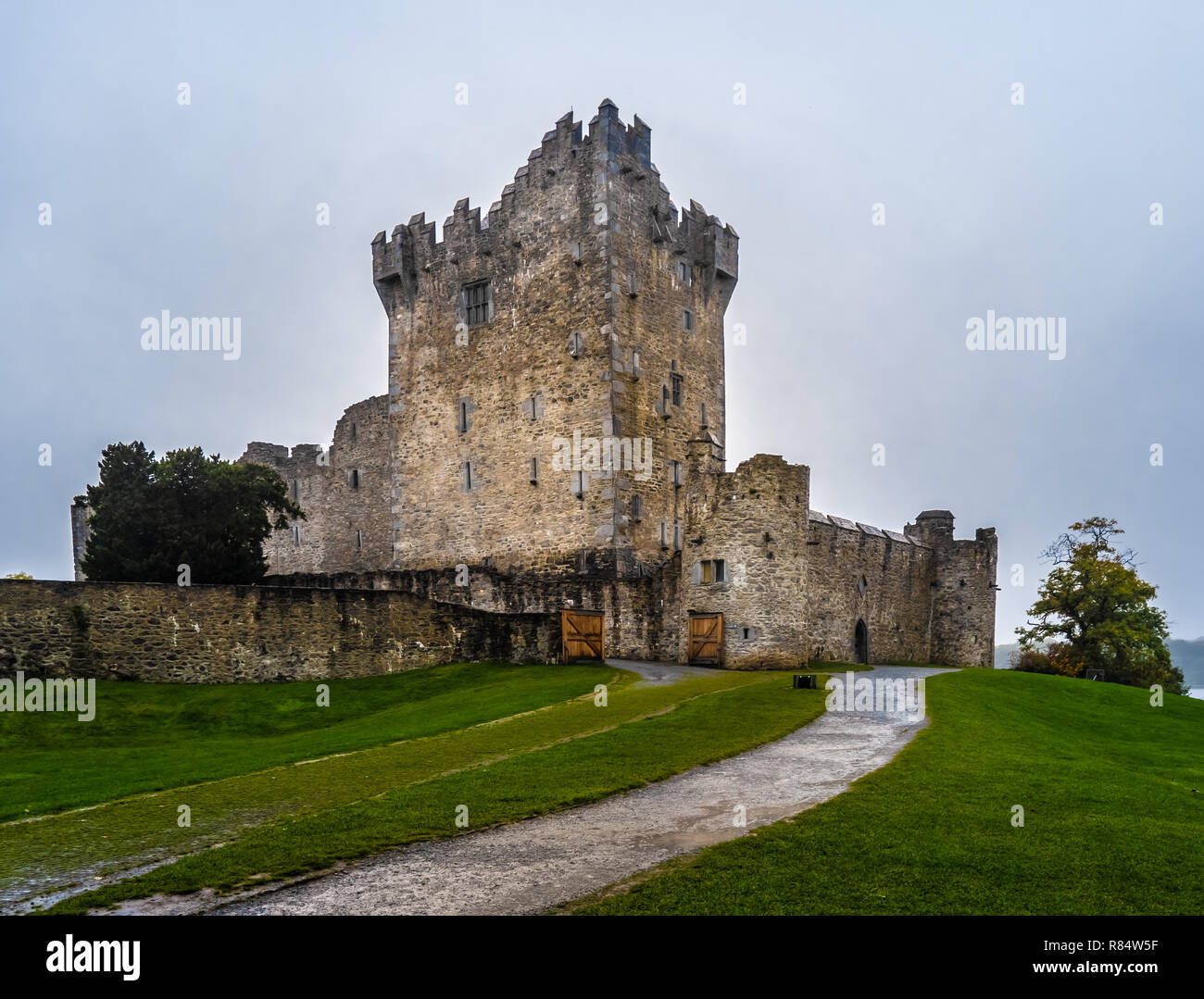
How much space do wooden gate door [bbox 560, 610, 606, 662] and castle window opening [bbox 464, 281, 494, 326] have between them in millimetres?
15813

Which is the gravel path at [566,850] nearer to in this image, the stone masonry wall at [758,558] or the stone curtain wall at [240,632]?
the stone masonry wall at [758,558]

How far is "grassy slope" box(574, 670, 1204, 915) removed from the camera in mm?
8961

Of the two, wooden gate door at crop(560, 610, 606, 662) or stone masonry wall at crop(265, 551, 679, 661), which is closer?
wooden gate door at crop(560, 610, 606, 662)

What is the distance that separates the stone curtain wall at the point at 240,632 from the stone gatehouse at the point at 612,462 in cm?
360

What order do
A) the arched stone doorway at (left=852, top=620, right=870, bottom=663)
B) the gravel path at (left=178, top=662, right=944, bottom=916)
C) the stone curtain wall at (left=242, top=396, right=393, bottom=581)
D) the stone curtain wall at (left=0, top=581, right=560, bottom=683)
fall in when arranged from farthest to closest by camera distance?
the stone curtain wall at (left=242, top=396, right=393, bottom=581)
the arched stone doorway at (left=852, top=620, right=870, bottom=663)
the stone curtain wall at (left=0, top=581, right=560, bottom=683)
the gravel path at (left=178, top=662, right=944, bottom=916)

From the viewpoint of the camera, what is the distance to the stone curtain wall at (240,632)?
2786cm

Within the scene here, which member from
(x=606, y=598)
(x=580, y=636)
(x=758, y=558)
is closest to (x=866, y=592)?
(x=758, y=558)

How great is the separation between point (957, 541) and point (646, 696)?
2736 cm

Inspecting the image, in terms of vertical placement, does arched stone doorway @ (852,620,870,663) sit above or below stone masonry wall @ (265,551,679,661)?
below

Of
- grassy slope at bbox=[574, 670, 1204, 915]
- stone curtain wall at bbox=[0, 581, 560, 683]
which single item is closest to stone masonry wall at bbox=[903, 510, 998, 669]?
stone curtain wall at bbox=[0, 581, 560, 683]

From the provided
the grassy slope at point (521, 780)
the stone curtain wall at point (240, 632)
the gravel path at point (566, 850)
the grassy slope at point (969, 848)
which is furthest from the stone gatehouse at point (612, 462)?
the gravel path at point (566, 850)

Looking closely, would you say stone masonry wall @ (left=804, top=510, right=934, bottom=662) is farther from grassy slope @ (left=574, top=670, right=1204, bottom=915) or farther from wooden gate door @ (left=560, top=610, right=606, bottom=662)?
grassy slope @ (left=574, top=670, right=1204, bottom=915)

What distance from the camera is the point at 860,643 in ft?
133
